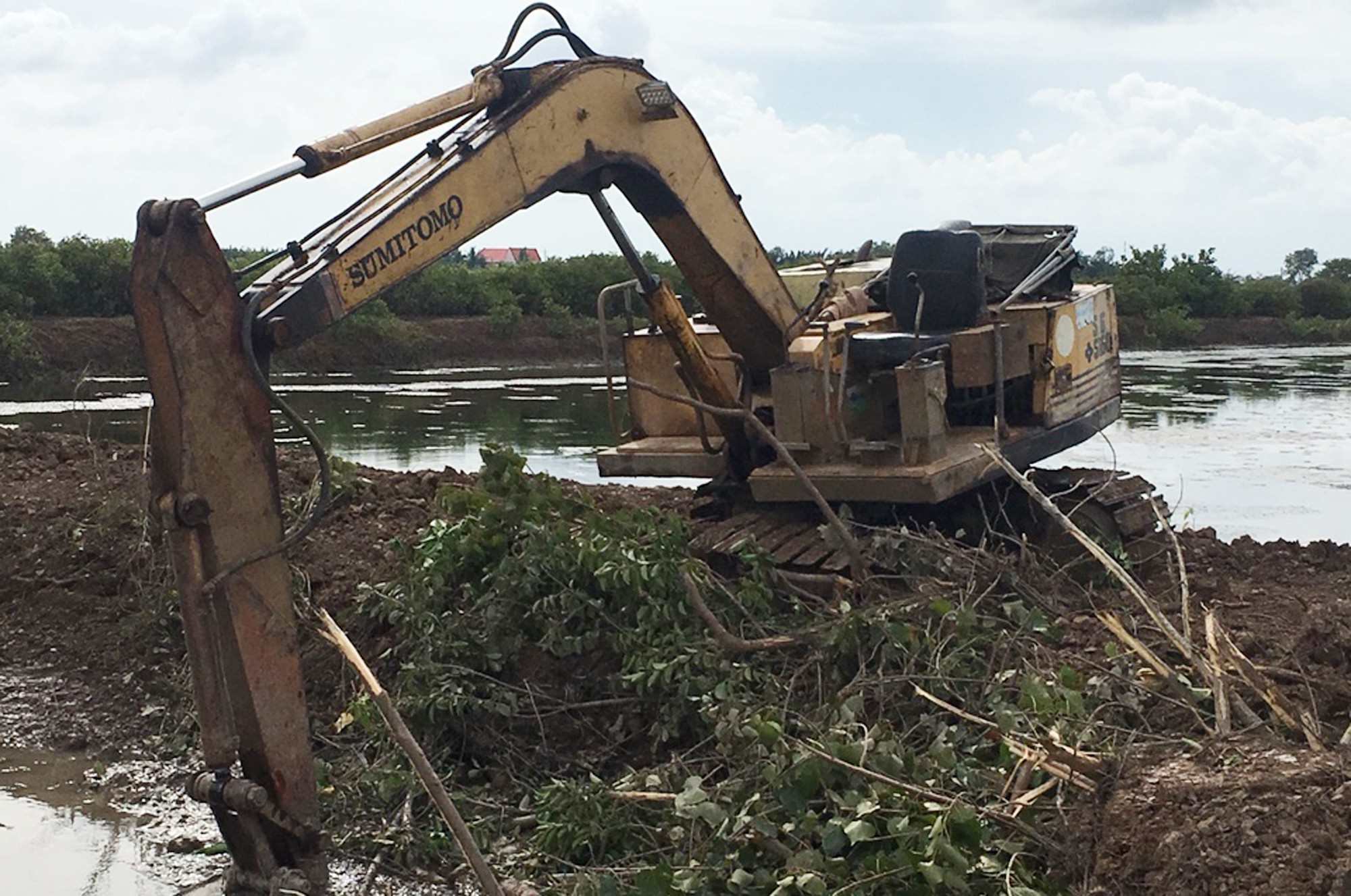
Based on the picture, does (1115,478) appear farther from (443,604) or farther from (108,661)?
(108,661)

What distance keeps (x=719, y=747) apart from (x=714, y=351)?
3.76 m

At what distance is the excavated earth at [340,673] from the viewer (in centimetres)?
443

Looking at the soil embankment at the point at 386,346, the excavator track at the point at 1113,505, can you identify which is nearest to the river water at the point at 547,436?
the excavator track at the point at 1113,505

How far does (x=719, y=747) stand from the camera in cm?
612

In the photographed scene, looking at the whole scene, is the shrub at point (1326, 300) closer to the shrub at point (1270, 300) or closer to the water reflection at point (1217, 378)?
the shrub at point (1270, 300)

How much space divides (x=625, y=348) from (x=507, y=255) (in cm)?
5572

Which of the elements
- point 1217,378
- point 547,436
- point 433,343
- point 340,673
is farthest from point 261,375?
point 433,343

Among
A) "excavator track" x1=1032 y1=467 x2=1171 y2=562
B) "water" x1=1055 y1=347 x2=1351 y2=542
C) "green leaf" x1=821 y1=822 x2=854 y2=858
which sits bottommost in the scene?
"water" x1=1055 y1=347 x2=1351 y2=542

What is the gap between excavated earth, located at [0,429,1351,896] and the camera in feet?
14.5

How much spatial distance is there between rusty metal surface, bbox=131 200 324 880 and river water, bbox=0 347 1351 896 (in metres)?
0.96

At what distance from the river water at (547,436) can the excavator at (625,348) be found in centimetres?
88

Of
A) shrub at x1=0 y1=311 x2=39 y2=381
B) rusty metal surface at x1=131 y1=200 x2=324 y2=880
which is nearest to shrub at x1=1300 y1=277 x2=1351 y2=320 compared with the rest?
shrub at x1=0 y1=311 x2=39 y2=381

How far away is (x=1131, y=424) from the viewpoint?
68.1ft

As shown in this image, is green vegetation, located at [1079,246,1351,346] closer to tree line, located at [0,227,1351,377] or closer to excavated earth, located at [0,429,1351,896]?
tree line, located at [0,227,1351,377]
